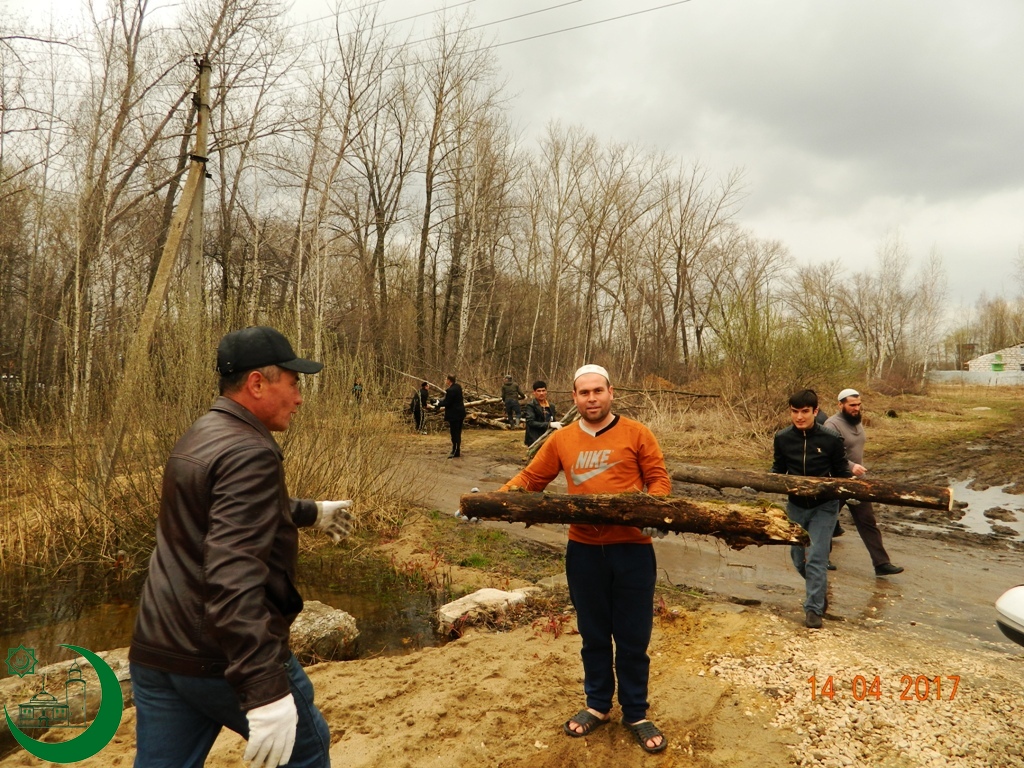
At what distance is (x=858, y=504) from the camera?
22.8 ft

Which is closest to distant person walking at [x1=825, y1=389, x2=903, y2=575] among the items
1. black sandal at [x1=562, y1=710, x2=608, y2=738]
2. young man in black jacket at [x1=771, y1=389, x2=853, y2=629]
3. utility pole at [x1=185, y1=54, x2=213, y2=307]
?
young man in black jacket at [x1=771, y1=389, x2=853, y2=629]

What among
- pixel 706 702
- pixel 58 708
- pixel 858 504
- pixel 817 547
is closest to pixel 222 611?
pixel 706 702

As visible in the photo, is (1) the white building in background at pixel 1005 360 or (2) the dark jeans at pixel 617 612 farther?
(1) the white building in background at pixel 1005 360

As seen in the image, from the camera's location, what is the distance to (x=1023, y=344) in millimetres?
72062

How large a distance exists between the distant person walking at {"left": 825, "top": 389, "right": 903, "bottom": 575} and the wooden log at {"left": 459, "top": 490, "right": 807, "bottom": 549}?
2.91 m

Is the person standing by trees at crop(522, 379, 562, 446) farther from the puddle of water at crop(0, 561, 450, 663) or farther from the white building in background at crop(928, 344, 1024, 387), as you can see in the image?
the white building in background at crop(928, 344, 1024, 387)

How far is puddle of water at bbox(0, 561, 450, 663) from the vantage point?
5.80 metres

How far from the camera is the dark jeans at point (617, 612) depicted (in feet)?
10.9

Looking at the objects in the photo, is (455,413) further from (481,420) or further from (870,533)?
(870,533)

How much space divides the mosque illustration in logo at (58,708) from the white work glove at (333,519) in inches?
107

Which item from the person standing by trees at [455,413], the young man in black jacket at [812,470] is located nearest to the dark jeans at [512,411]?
the person standing by trees at [455,413]

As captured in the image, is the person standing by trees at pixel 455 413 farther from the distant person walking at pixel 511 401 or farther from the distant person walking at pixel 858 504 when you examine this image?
the distant person walking at pixel 858 504
